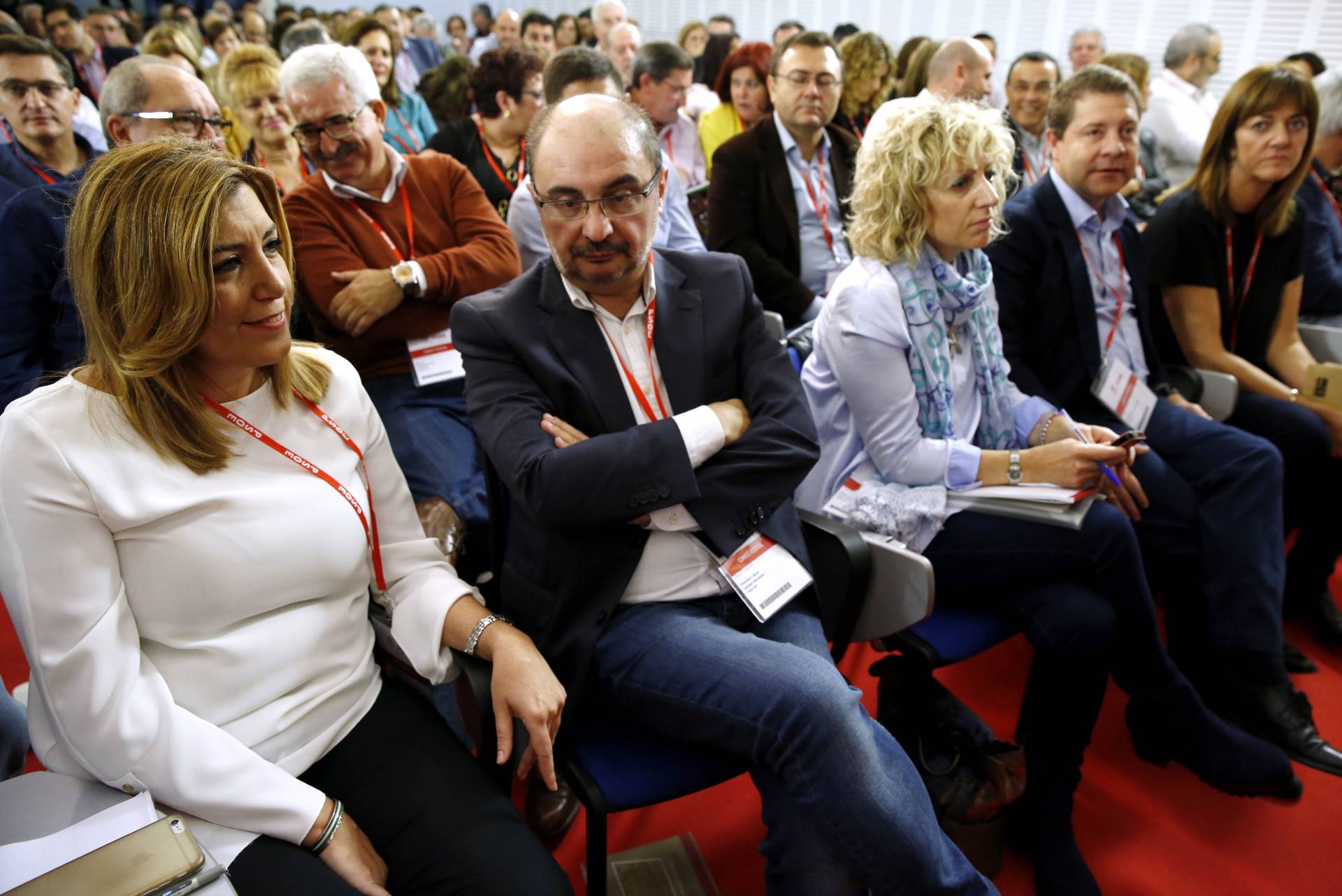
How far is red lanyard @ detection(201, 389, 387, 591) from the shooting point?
1.30 m

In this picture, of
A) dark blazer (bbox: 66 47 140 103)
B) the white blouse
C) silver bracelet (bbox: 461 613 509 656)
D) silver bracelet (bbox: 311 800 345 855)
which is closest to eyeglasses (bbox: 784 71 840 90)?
the white blouse

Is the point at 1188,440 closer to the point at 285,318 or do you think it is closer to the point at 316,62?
the point at 285,318

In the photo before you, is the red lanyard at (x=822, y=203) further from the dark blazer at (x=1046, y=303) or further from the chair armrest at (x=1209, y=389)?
the chair armrest at (x=1209, y=389)

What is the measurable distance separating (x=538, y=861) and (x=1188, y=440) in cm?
212

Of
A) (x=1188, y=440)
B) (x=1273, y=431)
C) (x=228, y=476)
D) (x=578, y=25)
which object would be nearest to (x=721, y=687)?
(x=228, y=476)

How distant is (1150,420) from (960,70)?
7.34 ft

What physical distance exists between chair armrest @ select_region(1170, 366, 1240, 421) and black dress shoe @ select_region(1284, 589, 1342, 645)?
24.4 inches

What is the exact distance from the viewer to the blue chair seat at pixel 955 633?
1.74 metres

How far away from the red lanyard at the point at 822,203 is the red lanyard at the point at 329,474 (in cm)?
240

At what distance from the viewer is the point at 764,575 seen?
1591 mm

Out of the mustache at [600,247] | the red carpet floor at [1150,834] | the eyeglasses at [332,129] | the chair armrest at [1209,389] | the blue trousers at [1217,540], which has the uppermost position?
the eyeglasses at [332,129]

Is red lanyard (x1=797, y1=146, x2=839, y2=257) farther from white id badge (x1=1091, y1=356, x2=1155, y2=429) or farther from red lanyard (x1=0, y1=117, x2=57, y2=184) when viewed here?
red lanyard (x1=0, y1=117, x2=57, y2=184)

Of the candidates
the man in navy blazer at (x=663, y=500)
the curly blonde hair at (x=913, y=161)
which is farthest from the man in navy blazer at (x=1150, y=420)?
the man in navy blazer at (x=663, y=500)

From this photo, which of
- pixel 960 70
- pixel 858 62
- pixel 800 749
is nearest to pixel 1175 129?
pixel 960 70
